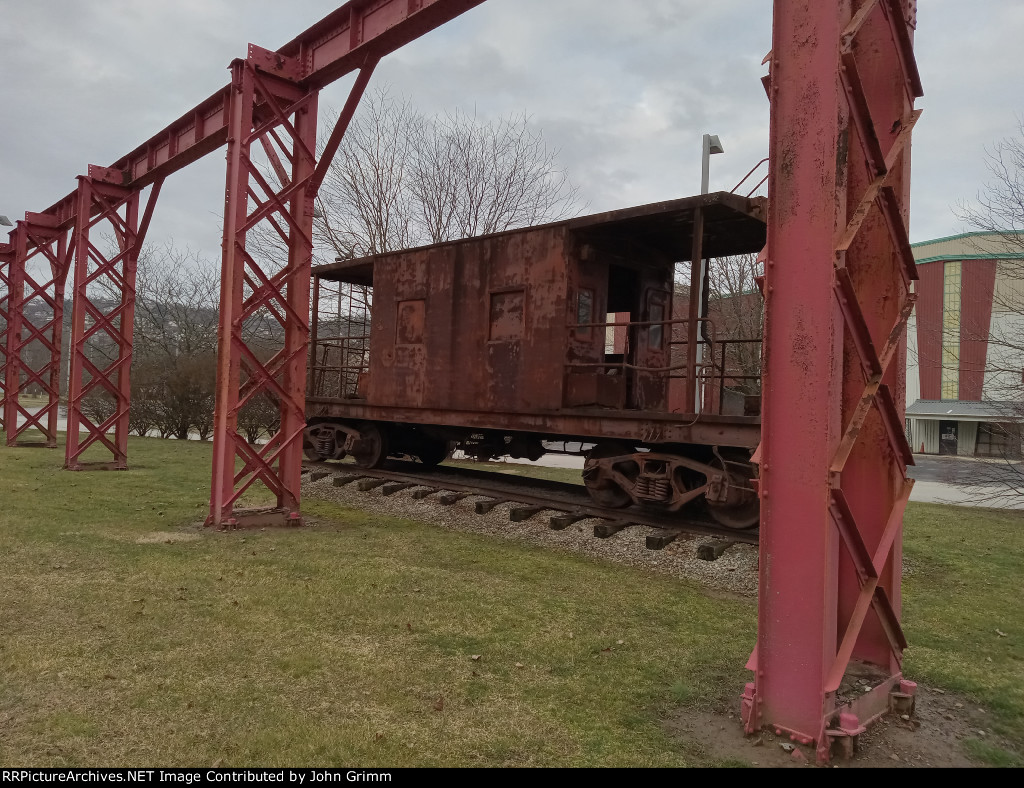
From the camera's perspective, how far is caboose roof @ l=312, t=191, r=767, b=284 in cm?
753

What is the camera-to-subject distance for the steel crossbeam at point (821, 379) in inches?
121

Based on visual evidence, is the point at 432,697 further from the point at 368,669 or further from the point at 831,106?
the point at 831,106

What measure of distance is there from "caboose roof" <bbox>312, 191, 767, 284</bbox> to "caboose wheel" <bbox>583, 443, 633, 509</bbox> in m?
2.71

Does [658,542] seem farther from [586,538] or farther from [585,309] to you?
[585,309]

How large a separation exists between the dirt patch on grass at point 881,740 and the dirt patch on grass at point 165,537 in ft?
18.0

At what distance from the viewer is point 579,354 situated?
29.1ft

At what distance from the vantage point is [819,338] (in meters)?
3.10

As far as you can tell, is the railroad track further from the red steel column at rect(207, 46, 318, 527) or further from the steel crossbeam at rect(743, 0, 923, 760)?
the steel crossbeam at rect(743, 0, 923, 760)

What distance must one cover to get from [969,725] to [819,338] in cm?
213

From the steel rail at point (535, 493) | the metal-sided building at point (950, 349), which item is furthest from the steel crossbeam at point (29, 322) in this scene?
the metal-sided building at point (950, 349)

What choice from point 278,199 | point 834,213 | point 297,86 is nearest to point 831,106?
point 834,213

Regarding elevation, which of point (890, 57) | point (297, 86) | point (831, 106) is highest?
point (297, 86)

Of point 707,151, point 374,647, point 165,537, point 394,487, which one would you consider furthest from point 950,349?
point 374,647

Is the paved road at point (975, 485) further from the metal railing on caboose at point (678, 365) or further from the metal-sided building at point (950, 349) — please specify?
the metal-sided building at point (950, 349)
